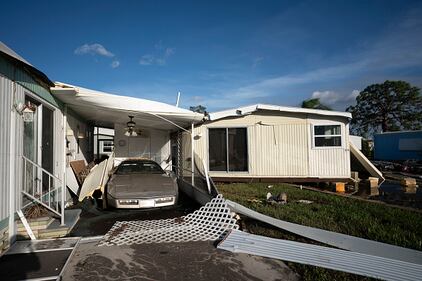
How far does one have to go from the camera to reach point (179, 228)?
4910 millimetres

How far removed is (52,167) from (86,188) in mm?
1033

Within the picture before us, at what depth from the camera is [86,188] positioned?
6844mm

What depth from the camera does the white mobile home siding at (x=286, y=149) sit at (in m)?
10.0

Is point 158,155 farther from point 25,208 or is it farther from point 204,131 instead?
point 25,208

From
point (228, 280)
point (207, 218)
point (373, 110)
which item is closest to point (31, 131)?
point (207, 218)

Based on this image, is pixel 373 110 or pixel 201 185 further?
pixel 373 110

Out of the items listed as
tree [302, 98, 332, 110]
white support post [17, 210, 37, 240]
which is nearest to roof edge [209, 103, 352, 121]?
white support post [17, 210, 37, 240]

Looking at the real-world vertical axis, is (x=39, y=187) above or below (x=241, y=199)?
above

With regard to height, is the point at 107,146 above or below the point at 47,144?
above

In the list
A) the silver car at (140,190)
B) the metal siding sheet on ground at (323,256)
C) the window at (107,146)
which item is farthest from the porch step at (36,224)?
the window at (107,146)

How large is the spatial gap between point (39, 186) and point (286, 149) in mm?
7991

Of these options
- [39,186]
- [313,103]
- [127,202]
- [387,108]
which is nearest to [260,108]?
[127,202]

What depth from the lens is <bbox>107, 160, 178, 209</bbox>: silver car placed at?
233 inches

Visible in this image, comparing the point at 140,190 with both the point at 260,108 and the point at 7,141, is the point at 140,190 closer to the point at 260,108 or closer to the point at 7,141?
the point at 7,141
